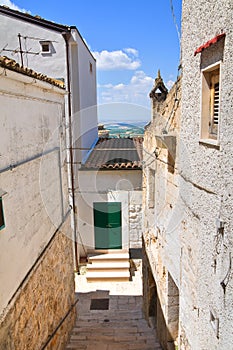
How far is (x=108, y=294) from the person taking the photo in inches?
424

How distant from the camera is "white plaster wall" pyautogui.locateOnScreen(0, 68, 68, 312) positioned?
432 centimetres

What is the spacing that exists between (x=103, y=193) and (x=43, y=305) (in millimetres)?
6718

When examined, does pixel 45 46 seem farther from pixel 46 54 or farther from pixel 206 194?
pixel 206 194

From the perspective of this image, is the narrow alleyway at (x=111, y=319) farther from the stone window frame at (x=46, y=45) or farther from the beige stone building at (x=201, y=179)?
the stone window frame at (x=46, y=45)

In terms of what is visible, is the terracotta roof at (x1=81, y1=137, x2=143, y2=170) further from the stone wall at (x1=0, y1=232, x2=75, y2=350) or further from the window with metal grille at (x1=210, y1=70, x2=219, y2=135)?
the window with metal grille at (x1=210, y1=70, x2=219, y2=135)

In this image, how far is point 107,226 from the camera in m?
12.7

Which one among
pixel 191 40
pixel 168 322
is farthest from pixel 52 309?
pixel 191 40

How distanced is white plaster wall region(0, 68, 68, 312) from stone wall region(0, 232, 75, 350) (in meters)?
0.29

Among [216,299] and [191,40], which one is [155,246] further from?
[191,40]

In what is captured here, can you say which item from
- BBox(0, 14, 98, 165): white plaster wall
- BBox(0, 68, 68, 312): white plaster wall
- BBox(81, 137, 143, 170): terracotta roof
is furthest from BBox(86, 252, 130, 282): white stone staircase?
BBox(0, 14, 98, 165): white plaster wall

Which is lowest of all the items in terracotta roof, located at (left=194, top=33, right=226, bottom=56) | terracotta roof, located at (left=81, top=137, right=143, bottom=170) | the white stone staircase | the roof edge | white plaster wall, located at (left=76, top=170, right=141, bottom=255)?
the white stone staircase

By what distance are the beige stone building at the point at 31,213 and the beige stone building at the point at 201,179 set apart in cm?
251

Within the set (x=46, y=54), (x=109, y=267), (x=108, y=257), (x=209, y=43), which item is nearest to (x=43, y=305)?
(x=209, y=43)

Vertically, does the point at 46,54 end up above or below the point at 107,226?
above
